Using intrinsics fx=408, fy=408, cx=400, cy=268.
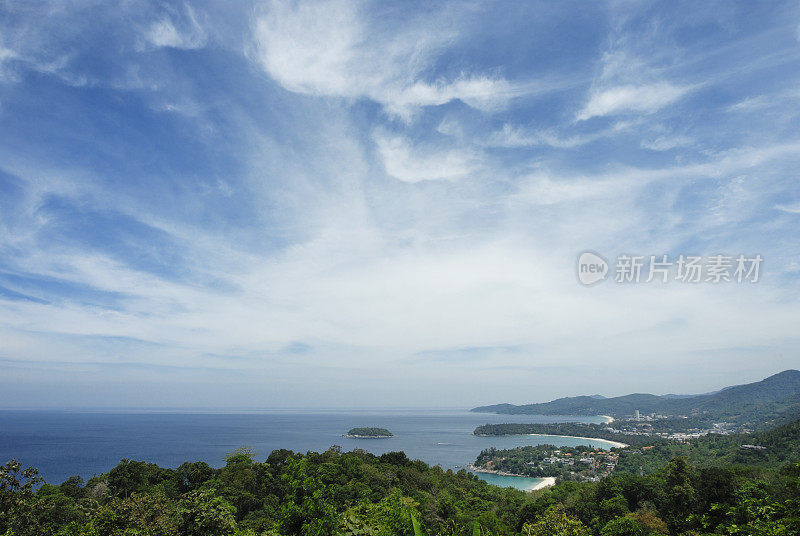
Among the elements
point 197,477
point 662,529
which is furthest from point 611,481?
point 197,477

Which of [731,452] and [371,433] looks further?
[371,433]

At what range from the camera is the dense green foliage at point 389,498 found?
13.6 m

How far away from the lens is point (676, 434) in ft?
445

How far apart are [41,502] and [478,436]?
155954mm

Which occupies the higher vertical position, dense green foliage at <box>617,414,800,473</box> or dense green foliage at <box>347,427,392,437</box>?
dense green foliage at <box>617,414,800,473</box>

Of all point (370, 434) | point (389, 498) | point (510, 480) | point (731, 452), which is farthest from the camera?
point (370, 434)

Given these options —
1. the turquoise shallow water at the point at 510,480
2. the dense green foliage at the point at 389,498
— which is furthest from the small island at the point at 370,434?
the dense green foliage at the point at 389,498

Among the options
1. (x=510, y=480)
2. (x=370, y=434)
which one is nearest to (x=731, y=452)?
(x=510, y=480)

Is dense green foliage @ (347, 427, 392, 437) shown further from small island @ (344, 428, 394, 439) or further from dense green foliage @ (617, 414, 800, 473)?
dense green foliage @ (617, 414, 800, 473)

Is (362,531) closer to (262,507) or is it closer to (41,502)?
(41,502)

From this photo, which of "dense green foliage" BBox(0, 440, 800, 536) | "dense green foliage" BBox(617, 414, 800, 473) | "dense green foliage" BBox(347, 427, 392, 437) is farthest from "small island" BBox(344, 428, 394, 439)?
"dense green foliage" BBox(0, 440, 800, 536)

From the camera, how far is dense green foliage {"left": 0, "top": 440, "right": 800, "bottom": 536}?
536 inches

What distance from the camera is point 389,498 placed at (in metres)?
19.7

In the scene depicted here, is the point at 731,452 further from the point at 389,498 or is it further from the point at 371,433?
the point at 371,433
